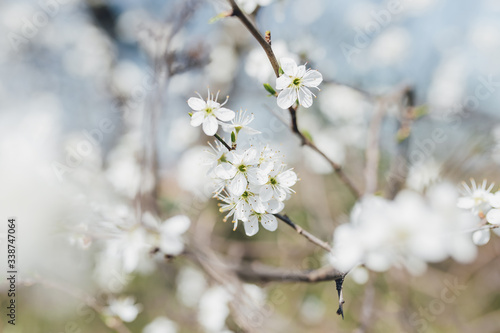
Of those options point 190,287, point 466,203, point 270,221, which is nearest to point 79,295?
point 270,221

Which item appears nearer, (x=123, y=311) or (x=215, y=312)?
(x=123, y=311)

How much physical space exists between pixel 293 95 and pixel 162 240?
53 centimetres

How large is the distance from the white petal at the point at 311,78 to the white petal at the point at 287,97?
45 mm

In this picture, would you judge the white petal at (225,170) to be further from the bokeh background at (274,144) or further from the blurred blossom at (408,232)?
the bokeh background at (274,144)

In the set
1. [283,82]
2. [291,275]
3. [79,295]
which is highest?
[283,82]

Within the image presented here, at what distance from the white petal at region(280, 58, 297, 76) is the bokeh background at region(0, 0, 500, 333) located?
0.58 metres

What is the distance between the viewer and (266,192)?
775 mm

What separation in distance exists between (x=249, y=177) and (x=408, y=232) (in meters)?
0.34

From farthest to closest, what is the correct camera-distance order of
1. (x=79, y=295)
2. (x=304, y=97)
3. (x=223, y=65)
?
(x=223, y=65) < (x=79, y=295) < (x=304, y=97)

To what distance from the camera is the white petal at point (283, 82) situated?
788mm

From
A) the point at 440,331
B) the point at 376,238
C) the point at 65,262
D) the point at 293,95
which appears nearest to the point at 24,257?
the point at 65,262

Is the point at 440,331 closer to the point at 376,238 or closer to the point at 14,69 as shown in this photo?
the point at 376,238

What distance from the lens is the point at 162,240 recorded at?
0.96 meters

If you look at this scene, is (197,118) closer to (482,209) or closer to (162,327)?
(482,209)
